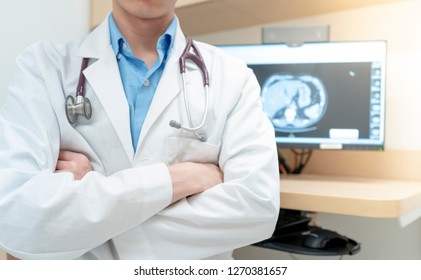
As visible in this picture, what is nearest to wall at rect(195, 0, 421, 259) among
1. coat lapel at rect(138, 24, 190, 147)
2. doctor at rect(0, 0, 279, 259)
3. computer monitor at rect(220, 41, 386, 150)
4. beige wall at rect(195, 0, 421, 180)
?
beige wall at rect(195, 0, 421, 180)

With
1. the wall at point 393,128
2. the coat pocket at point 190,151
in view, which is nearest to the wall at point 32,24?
the coat pocket at point 190,151

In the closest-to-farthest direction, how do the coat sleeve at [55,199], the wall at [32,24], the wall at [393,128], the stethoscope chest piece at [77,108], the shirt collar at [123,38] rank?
the coat sleeve at [55,199]
the stethoscope chest piece at [77,108]
the shirt collar at [123,38]
the wall at [32,24]
the wall at [393,128]

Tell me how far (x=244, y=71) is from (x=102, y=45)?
0.32 m

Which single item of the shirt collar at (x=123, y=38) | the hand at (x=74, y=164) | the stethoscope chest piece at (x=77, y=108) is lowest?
the hand at (x=74, y=164)

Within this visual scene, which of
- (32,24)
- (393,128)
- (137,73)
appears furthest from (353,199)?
(32,24)

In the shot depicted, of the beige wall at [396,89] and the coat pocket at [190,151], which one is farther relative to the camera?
the beige wall at [396,89]

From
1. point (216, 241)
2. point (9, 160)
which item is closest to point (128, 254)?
point (216, 241)

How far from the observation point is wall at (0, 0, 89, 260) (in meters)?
1.27

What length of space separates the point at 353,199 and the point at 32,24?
41.0 inches

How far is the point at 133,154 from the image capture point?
908 millimetres

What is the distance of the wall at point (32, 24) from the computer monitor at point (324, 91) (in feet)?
1.79

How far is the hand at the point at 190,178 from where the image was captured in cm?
86

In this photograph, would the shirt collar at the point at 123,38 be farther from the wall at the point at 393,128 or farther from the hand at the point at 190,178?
the wall at the point at 393,128
